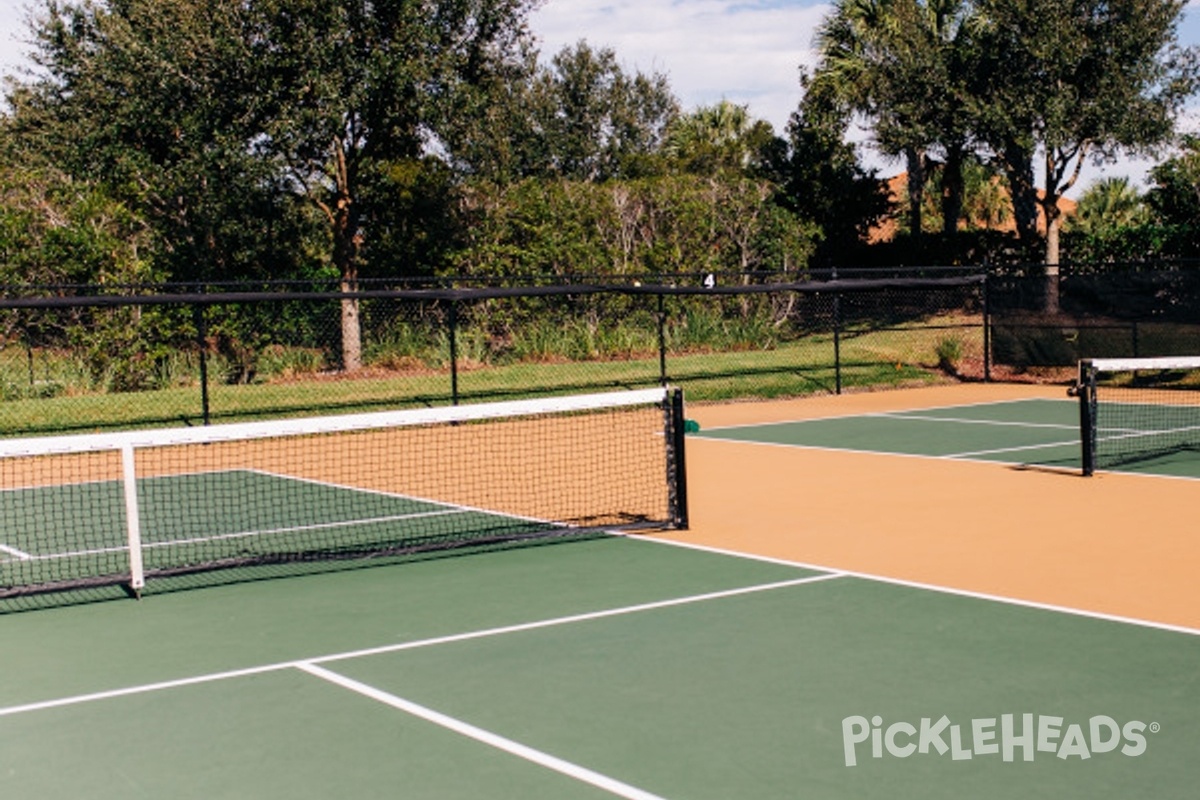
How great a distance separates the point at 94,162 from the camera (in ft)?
90.8

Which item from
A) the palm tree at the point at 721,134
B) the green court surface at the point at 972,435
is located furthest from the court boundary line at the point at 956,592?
the palm tree at the point at 721,134

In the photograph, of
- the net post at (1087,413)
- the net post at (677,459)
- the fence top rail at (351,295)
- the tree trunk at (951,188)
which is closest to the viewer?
the net post at (677,459)

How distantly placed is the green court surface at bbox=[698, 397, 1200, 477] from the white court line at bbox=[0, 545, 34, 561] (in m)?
9.63

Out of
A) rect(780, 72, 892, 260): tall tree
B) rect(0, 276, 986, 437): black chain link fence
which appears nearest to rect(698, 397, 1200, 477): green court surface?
rect(0, 276, 986, 437): black chain link fence

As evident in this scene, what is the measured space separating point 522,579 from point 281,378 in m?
15.7

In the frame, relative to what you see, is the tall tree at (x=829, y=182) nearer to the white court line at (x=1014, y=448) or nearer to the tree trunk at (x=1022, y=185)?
the tree trunk at (x=1022, y=185)

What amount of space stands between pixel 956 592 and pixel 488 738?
12.9 ft

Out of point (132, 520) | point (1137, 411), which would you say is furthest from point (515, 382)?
point (132, 520)

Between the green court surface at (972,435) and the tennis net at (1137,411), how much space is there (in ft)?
0.82

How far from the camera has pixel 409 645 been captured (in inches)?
307

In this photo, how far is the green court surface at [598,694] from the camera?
548 centimetres

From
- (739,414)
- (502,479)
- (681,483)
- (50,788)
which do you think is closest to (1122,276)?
(739,414)

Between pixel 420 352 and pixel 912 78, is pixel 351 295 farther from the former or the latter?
pixel 912 78

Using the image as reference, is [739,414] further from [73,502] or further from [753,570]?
[753,570]
